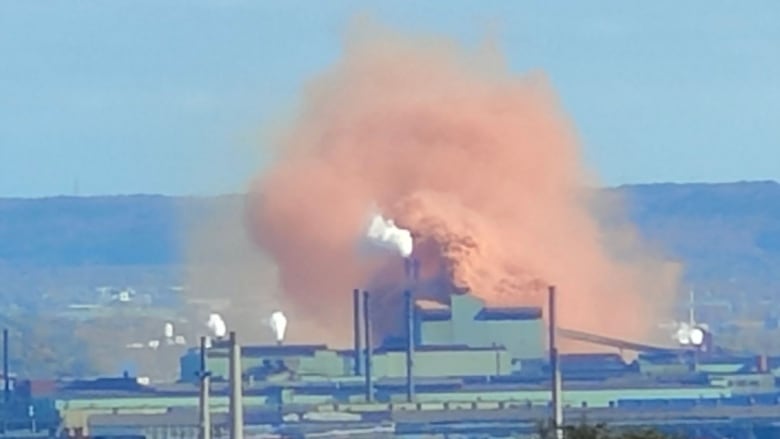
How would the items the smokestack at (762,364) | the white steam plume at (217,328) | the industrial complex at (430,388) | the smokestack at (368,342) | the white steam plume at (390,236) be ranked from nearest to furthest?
the industrial complex at (430,388)
the smokestack at (368,342)
the smokestack at (762,364)
the white steam plume at (390,236)
the white steam plume at (217,328)

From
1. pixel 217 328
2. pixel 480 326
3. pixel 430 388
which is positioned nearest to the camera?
pixel 430 388

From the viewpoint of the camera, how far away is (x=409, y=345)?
9612 cm

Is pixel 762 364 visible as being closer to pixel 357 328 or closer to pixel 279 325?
pixel 357 328

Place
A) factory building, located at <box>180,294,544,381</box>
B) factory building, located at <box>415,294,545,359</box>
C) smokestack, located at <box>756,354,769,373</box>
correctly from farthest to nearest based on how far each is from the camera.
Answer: smokestack, located at <box>756,354,769,373</box> < factory building, located at <box>415,294,545,359</box> < factory building, located at <box>180,294,544,381</box>

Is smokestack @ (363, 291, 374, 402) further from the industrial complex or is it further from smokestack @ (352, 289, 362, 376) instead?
smokestack @ (352, 289, 362, 376)

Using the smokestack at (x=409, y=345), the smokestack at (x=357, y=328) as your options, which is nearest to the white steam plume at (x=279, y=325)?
the smokestack at (x=357, y=328)

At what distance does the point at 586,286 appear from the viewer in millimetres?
108500

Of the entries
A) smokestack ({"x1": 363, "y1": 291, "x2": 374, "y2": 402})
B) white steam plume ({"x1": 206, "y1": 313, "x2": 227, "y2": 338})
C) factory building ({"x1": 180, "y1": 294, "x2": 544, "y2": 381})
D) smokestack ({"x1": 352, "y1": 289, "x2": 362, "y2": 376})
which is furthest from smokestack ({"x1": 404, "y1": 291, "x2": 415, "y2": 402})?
white steam plume ({"x1": 206, "y1": 313, "x2": 227, "y2": 338})

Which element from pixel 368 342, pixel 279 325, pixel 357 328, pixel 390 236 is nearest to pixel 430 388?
pixel 368 342

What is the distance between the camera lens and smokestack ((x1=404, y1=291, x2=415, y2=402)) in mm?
92512

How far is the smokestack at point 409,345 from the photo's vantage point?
9251 centimetres

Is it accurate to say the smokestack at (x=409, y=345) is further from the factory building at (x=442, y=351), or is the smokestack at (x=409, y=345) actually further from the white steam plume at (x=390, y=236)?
the white steam plume at (x=390, y=236)

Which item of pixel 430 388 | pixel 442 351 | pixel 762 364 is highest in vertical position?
pixel 442 351

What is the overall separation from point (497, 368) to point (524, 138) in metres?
10.6
